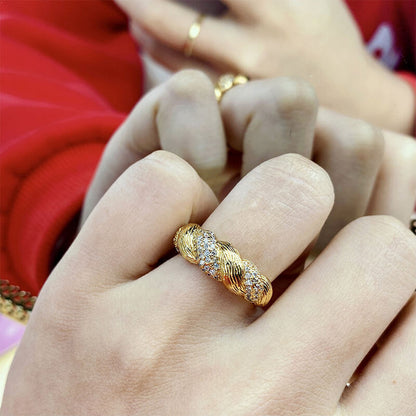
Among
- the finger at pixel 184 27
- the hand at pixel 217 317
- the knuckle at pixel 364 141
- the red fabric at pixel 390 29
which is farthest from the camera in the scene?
the red fabric at pixel 390 29

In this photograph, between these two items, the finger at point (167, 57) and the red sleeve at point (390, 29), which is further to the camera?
the red sleeve at point (390, 29)

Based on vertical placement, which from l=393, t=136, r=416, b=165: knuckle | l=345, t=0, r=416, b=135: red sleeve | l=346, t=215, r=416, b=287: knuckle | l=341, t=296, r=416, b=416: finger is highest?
l=345, t=0, r=416, b=135: red sleeve

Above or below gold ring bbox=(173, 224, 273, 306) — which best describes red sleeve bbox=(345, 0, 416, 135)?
above

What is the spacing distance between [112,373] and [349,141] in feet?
0.94

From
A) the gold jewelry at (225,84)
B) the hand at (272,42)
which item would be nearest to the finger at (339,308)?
the gold jewelry at (225,84)

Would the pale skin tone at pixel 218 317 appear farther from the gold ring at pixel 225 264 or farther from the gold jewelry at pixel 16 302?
the gold jewelry at pixel 16 302

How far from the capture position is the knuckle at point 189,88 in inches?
14.6

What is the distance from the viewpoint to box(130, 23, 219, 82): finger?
583mm

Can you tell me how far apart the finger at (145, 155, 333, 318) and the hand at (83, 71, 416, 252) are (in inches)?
3.0

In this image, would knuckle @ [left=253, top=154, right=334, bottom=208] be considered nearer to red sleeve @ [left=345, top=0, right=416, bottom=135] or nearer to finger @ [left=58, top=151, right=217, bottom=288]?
finger @ [left=58, top=151, right=217, bottom=288]

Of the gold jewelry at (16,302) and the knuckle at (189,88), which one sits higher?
the knuckle at (189,88)

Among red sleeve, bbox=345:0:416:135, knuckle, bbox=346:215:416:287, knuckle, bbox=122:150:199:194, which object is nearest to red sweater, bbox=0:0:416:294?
knuckle, bbox=122:150:199:194

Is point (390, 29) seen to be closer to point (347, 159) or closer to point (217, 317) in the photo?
point (347, 159)

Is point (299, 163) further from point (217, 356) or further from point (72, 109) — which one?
point (72, 109)
